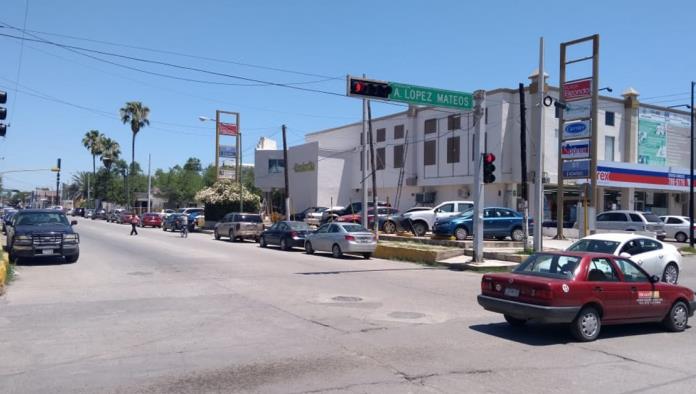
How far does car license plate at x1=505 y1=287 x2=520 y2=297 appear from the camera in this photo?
955 centimetres

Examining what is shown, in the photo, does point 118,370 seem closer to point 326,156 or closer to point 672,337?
point 672,337

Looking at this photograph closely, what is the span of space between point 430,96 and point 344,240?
6875 mm

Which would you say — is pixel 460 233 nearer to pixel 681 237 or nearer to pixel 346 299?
pixel 346 299

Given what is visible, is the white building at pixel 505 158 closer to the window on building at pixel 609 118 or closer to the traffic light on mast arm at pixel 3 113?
the window on building at pixel 609 118

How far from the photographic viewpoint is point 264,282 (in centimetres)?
1606

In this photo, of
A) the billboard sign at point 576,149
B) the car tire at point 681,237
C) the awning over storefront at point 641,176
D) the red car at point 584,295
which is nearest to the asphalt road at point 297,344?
the red car at point 584,295

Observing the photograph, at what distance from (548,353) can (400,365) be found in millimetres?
2293

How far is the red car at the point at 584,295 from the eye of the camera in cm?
905

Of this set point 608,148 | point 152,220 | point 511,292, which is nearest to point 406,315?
point 511,292

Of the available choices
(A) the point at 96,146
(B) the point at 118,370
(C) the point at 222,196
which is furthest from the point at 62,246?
(A) the point at 96,146

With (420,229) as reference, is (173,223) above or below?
below

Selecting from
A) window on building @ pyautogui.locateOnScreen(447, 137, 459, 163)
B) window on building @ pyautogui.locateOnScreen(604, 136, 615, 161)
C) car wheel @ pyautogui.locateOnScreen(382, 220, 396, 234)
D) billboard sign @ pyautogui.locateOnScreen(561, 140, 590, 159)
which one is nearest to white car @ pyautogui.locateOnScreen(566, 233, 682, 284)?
billboard sign @ pyautogui.locateOnScreen(561, 140, 590, 159)

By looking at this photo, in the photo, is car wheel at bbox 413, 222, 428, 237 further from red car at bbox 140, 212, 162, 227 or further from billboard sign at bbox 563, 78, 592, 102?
red car at bbox 140, 212, 162, 227

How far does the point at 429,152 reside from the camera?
162 feet
